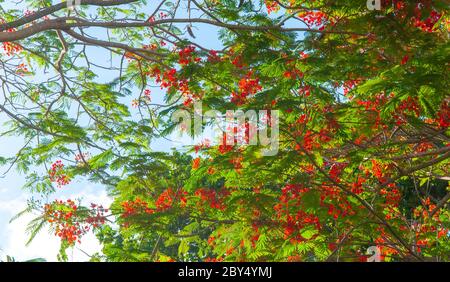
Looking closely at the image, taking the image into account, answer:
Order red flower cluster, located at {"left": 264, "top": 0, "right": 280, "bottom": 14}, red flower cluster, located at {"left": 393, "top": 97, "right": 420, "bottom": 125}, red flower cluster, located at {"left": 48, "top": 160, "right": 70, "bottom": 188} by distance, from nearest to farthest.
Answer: red flower cluster, located at {"left": 393, "top": 97, "right": 420, "bottom": 125}, red flower cluster, located at {"left": 264, "top": 0, "right": 280, "bottom": 14}, red flower cluster, located at {"left": 48, "top": 160, "right": 70, "bottom": 188}

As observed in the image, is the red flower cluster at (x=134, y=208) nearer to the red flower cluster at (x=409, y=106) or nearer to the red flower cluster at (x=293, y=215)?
the red flower cluster at (x=293, y=215)

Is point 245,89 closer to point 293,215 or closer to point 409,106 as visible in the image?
point 293,215

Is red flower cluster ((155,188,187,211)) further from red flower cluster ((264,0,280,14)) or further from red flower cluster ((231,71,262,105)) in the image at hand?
red flower cluster ((264,0,280,14))

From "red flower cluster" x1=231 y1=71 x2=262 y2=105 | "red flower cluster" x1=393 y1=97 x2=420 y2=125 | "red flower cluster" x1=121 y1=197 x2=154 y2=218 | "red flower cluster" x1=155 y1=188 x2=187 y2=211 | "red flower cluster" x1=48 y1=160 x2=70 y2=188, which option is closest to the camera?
"red flower cluster" x1=393 y1=97 x2=420 y2=125

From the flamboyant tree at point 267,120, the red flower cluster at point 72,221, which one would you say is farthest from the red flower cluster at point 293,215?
the red flower cluster at point 72,221

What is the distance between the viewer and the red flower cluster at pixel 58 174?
8500 millimetres

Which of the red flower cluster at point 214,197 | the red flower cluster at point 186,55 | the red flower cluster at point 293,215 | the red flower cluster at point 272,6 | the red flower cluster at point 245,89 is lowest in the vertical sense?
the red flower cluster at point 293,215

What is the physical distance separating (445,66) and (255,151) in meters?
2.04

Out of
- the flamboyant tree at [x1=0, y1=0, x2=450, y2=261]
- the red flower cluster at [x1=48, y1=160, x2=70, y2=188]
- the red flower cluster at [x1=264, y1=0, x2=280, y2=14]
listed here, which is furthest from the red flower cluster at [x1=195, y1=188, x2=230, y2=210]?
the red flower cluster at [x1=264, y1=0, x2=280, y2=14]

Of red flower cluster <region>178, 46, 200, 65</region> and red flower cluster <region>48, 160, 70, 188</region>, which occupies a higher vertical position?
red flower cluster <region>178, 46, 200, 65</region>

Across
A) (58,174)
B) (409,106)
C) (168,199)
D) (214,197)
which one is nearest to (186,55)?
(214,197)

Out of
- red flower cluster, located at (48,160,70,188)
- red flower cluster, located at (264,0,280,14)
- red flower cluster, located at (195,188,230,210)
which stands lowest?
red flower cluster, located at (195,188,230,210)

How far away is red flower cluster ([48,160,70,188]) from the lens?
8.50 metres
